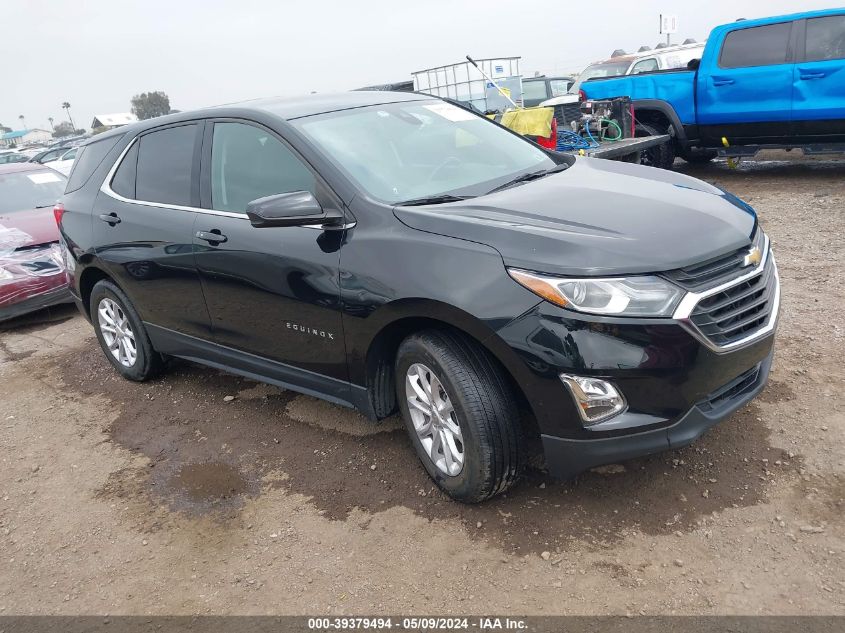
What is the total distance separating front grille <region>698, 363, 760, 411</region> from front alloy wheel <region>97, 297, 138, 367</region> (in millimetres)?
3686

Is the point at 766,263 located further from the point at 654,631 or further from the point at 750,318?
the point at 654,631

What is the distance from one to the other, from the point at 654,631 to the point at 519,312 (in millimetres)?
1160

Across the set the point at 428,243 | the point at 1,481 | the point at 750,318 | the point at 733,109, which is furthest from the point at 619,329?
the point at 733,109

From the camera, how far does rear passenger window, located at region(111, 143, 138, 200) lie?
178 inches

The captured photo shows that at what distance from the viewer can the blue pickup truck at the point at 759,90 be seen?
825cm

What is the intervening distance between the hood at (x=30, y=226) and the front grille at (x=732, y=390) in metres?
6.40

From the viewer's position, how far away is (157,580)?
9.70ft

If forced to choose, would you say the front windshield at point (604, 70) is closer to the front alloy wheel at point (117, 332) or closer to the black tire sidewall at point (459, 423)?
the front alloy wheel at point (117, 332)

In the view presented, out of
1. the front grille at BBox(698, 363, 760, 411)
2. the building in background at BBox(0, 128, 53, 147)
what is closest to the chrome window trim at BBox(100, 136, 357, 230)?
the front grille at BBox(698, 363, 760, 411)

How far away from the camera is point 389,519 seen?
3.13 m

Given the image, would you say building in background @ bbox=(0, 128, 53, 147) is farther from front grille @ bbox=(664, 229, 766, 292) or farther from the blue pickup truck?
front grille @ bbox=(664, 229, 766, 292)

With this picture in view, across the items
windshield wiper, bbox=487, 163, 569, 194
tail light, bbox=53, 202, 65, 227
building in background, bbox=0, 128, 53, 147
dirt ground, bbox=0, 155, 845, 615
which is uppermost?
windshield wiper, bbox=487, 163, 569, 194

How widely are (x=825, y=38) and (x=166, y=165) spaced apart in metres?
7.77

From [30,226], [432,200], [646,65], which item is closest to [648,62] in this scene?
[646,65]
